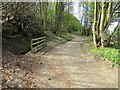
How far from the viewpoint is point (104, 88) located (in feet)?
22.6

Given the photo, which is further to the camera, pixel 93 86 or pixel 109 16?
pixel 109 16

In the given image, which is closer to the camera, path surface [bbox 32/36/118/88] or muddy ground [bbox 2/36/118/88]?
muddy ground [bbox 2/36/118/88]

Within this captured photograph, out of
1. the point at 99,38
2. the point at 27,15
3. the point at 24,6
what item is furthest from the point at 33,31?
the point at 99,38

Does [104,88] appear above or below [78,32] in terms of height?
above

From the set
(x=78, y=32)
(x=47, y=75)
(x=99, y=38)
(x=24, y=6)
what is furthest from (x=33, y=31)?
(x=78, y=32)

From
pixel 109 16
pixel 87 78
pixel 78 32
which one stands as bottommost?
pixel 78 32

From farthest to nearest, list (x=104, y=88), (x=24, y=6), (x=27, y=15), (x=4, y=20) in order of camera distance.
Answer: (x=27, y=15) → (x=24, y=6) → (x=4, y=20) → (x=104, y=88)

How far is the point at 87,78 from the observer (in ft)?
26.3

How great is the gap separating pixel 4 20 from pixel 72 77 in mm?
7205

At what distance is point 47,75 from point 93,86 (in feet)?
6.25

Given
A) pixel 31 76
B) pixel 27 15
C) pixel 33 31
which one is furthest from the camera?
pixel 33 31

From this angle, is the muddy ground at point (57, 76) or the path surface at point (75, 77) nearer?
the muddy ground at point (57, 76)

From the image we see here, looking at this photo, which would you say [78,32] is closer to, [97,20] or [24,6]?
[97,20]

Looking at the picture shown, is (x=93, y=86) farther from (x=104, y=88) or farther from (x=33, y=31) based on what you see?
(x=33, y=31)
